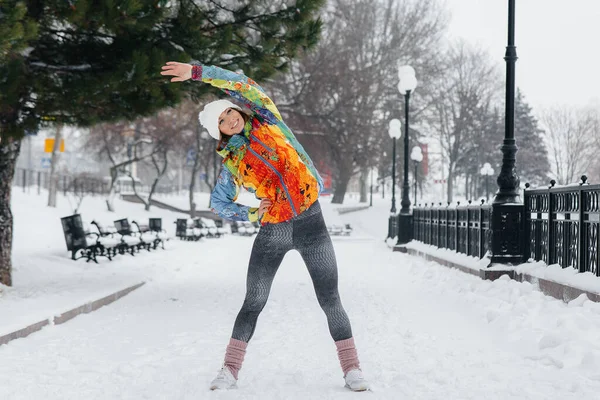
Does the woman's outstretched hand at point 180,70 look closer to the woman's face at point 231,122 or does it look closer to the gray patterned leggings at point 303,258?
the woman's face at point 231,122

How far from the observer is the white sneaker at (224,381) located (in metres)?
4.63

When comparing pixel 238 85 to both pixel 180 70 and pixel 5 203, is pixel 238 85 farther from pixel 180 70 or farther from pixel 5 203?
pixel 5 203

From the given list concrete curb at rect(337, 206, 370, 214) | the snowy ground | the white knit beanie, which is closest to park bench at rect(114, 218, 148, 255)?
the snowy ground

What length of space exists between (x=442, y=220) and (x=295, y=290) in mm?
6823

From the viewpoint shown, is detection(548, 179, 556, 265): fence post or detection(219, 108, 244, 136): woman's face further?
detection(548, 179, 556, 265): fence post

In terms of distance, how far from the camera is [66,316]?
8.17 meters

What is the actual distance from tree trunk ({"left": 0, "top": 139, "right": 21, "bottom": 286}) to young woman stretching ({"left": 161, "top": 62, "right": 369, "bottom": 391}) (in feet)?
21.9

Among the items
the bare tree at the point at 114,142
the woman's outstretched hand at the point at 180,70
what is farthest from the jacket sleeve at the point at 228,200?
the bare tree at the point at 114,142

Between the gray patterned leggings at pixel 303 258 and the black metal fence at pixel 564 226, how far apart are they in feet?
13.8

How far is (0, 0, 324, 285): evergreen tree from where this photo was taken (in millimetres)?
9078

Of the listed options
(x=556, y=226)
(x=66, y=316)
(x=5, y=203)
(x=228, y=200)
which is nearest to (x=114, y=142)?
(x=5, y=203)

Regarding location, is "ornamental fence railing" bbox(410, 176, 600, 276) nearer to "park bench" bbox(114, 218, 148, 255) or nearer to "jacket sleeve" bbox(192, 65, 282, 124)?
"jacket sleeve" bbox(192, 65, 282, 124)

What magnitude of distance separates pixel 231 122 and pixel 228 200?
52cm

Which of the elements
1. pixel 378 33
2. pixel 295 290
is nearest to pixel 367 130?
pixel 378 33
